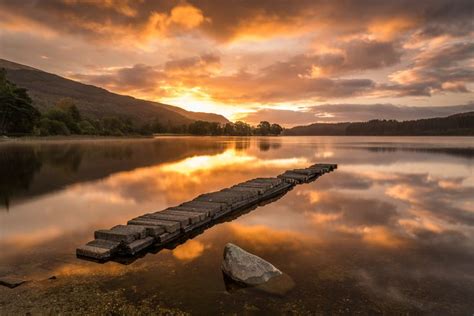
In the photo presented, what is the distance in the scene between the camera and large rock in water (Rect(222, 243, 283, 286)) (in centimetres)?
993

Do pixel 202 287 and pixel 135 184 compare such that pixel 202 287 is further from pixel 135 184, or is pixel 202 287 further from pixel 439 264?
pixel 135 184

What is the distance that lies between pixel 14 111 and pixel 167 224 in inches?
3901

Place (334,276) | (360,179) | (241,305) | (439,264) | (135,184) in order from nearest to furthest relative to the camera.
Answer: (241,305) → (334,276) → (439,264) → (135,184) → (360,179)

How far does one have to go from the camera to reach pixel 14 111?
298ft

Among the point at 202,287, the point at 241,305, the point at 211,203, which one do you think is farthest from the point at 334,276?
the point at 211,203

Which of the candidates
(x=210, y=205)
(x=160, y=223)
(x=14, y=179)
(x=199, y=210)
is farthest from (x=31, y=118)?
(x=160, y=223)

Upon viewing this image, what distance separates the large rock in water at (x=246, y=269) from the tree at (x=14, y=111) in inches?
4003

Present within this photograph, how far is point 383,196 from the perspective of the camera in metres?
26.8

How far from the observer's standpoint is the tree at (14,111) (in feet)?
291

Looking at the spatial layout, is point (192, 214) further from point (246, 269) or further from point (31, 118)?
point (31, 118)

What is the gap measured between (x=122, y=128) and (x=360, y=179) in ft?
509

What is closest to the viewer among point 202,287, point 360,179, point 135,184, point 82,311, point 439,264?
point 82,311

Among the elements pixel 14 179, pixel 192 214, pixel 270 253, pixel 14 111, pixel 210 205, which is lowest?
pixel 270 253

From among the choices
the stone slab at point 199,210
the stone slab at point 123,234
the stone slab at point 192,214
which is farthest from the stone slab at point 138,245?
the stone slab at point 199,210
